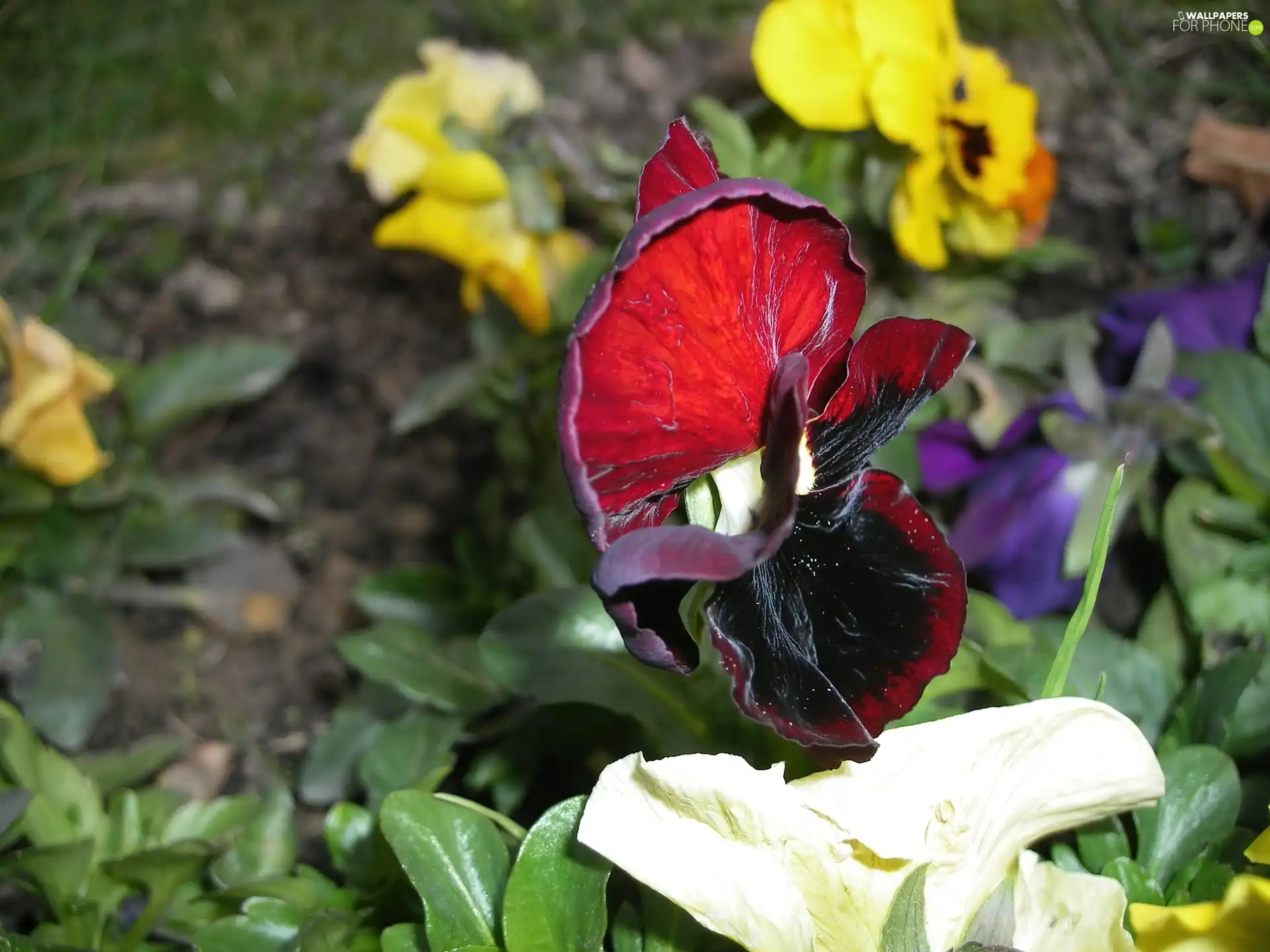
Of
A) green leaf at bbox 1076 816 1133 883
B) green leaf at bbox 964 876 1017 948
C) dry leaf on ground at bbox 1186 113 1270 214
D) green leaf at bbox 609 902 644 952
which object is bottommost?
green leaf at bbox 609 902 644 952

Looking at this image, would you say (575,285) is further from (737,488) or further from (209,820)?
(737,488)

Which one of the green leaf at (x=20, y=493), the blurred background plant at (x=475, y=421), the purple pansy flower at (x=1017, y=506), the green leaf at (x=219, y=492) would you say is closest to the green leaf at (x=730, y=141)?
the blurred background plant at (x=475, y=421)

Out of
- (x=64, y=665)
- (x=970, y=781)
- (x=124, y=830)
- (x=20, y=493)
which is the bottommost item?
(x=64, y=665)

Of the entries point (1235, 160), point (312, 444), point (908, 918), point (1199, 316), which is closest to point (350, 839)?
point (908, 918)

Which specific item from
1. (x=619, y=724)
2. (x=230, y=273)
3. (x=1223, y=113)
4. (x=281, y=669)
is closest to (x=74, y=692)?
(x=281, y=669)

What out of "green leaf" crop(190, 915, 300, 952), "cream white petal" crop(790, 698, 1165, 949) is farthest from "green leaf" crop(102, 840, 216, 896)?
"cream white petal" crop(790, 698, 1165, 949)

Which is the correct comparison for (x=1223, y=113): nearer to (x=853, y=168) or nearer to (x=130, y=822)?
(x=853, y=168)

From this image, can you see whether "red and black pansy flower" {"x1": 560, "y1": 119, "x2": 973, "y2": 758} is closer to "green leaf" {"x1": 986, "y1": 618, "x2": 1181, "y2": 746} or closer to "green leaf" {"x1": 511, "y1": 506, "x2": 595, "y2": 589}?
"green leaf" {"x1": 986, "y1": 618, "x2": 1181, "y2": 746}
